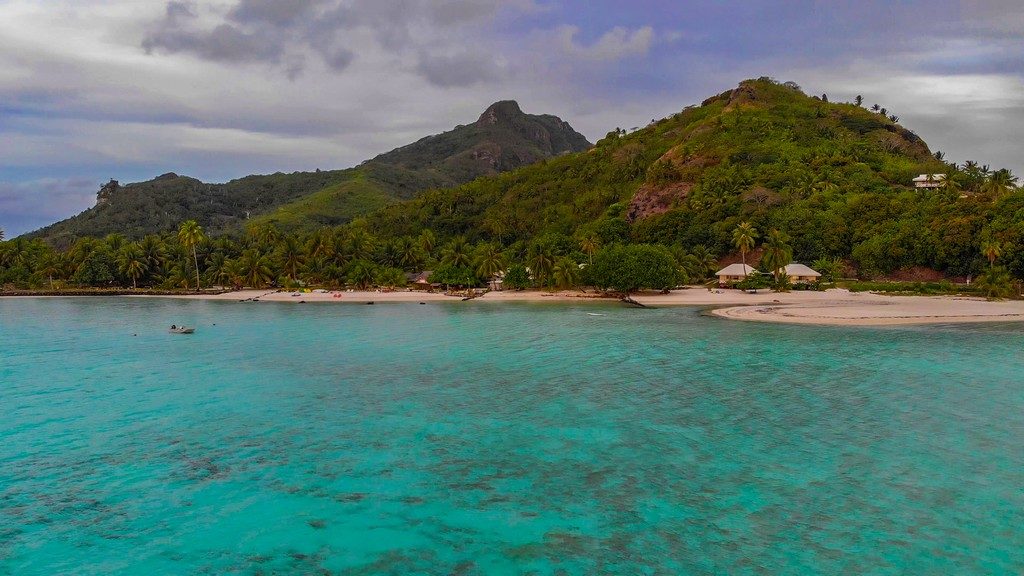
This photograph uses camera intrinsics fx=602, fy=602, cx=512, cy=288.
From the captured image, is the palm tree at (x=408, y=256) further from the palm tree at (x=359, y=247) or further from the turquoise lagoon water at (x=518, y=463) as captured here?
the turquoise lagoon water at (x=518, y=463)

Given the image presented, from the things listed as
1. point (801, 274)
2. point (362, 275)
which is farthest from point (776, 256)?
point (362, 275)

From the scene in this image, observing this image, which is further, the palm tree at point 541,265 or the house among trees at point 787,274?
the palm tree at point 541,265

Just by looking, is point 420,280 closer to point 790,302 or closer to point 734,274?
point 734,274

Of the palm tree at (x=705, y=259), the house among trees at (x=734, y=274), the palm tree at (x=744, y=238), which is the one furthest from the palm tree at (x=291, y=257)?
the palm tree at (x=744, y=238)

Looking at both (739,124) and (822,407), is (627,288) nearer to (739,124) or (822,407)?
(822,407)

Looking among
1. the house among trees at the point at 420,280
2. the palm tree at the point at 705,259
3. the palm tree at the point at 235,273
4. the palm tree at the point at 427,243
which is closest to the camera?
the house among trees at the point at 420,280

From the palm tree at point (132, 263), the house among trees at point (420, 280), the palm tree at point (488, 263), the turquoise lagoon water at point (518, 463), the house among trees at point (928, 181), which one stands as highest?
the house among trees at point (928, 181)

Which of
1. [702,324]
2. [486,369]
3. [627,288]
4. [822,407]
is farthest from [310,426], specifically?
[627,288]
